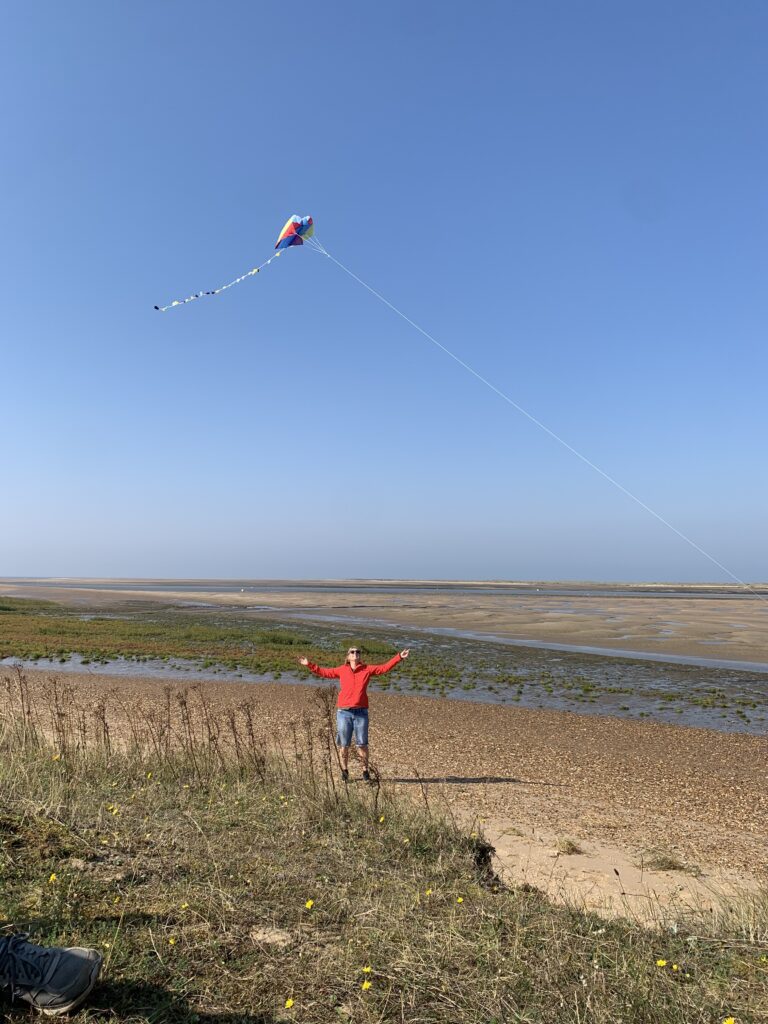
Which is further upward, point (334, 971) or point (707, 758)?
point (334, 971)

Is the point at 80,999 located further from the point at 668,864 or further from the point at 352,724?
the point at 352,724

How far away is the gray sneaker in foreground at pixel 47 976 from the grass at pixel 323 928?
135 mm

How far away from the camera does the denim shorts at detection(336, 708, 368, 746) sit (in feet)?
32.3

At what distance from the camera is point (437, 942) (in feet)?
13.7

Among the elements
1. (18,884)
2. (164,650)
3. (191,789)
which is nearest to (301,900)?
(18,884)

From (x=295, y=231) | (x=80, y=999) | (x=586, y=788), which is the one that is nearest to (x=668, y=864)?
(x=586, y=788)

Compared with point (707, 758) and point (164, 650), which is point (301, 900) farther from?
point (164, 650)

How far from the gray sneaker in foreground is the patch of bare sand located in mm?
4156

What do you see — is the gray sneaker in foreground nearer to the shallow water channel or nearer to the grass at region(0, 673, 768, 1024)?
the grass at region(0, 673, 768, 1024)

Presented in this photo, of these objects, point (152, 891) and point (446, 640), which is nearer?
point (152, 891)

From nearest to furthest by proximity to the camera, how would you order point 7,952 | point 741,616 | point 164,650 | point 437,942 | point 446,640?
point 7,952 < point 437,942 < point 164,650 < point 446,640 < point 741,616

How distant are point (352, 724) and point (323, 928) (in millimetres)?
5532

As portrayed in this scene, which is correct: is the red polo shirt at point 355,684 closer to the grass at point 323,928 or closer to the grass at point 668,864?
the grass at point 323,928

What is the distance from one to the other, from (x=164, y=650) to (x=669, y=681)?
2184 centimetres
